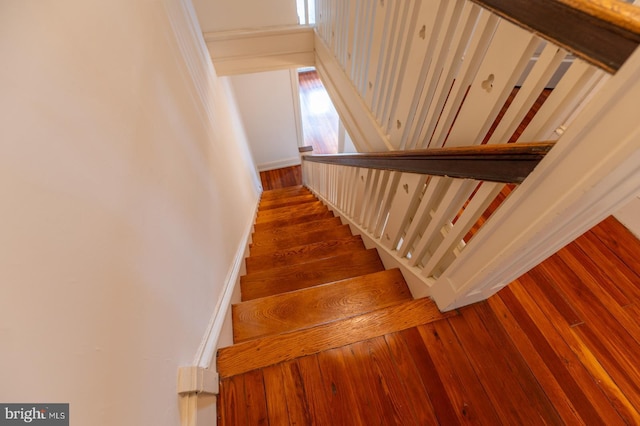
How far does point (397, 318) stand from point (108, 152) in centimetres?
116

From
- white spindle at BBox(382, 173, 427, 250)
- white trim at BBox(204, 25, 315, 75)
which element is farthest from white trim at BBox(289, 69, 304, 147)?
white spindle at BBox(382, 173, 427, 250)

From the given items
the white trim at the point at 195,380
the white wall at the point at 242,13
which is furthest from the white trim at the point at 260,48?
the white trim at the point at 195,380

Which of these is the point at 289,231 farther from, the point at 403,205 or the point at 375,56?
the point at 375,56

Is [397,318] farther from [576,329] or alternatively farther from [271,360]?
[576,329]

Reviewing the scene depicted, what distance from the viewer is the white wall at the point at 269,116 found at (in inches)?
143

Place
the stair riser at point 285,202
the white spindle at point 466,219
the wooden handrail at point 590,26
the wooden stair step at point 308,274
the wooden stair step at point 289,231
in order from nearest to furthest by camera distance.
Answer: the wooden handrail at point 590,26
the white spindle at point 466,219
the wooden stair step at point 308,274
the wooden stair step at point 289,231
the stair riser at point 285,202

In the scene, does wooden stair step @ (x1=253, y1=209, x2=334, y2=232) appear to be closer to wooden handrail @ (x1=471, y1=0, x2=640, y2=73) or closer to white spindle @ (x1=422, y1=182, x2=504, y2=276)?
white spindle @ (x1=422, y1=182, x2=504, y2=276)

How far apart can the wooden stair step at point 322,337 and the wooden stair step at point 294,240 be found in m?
1.29

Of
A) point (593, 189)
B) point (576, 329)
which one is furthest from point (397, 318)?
point (593, 189)

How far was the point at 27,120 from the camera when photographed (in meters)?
0.46

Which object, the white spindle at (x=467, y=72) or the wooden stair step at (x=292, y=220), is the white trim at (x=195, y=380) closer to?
the white spindle at (x=467, y=72)

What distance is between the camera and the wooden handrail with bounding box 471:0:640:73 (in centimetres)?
36

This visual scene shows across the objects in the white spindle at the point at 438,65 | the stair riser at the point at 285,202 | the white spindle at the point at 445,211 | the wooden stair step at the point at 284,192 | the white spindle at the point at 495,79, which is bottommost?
the white spindle at the point at 445,211

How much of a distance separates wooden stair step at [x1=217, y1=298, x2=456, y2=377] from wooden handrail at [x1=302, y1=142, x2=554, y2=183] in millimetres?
625
